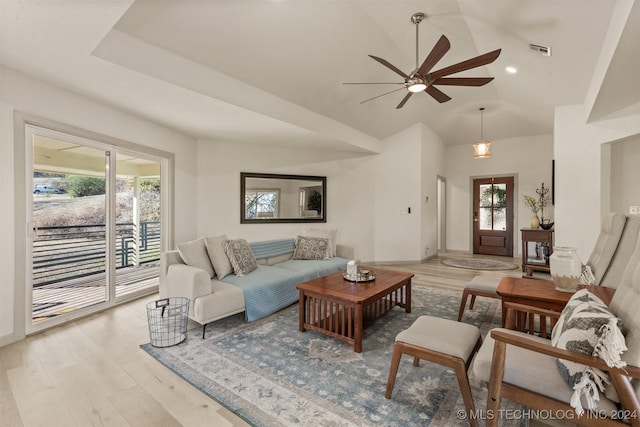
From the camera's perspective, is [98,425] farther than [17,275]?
No

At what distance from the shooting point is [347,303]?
98.0 inches

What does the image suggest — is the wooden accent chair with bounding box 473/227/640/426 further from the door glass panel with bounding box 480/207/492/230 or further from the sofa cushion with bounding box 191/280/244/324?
the door glass panel with bounding box 480/207/492/230

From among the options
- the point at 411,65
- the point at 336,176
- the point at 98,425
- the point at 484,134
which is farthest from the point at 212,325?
the point at 484,134

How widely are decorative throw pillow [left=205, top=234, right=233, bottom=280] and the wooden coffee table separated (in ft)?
3.29

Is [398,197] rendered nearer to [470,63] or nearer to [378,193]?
[378,193]

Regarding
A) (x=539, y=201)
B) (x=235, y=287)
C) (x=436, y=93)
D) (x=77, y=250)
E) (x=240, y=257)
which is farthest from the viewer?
(x=539, y=201)

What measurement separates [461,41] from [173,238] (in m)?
4.72

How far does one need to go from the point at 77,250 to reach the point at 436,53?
13.6 feet

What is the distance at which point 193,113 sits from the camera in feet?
11.4

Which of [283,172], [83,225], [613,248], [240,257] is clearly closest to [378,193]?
[283,172]

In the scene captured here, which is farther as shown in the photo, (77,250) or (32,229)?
(77,250)

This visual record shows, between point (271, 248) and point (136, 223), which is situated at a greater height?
point (136, 223)

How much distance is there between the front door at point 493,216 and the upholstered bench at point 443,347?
20.1 ft

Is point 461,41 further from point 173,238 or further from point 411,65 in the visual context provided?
A: point 173,238
